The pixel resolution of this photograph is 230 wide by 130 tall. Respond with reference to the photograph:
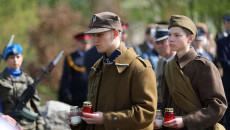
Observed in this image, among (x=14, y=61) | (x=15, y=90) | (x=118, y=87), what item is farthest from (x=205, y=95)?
(x=14, y=61)

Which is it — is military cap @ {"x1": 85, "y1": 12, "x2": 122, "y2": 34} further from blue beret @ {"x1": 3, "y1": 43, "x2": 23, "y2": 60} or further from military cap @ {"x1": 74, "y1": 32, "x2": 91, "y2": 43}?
military cap @ {"x1": 74, "y1": 32, "x2": 91, "y2": 43}

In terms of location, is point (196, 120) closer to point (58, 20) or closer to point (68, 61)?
point (68, 61)

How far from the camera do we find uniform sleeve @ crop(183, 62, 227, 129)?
12.8ft

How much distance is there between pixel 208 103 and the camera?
3955mm

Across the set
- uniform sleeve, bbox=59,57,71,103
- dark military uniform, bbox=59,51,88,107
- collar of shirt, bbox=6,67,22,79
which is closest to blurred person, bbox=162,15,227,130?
collar of shirt, bbox=6,67,22,79

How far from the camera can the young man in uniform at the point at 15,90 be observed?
574 centimetres

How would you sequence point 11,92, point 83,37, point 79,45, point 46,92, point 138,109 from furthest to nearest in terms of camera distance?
point 46,92, point 79,45, point 83,37, point 11,92, point 138,109

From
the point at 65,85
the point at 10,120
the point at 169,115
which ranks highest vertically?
the point at 169,115

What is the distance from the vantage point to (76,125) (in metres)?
3.85

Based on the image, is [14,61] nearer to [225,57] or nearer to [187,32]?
[187,32]

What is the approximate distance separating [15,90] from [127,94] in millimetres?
2675

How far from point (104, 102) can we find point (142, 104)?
0.40 m

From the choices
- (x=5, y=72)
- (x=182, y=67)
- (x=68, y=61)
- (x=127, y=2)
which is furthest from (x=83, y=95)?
(x=127, y=2)

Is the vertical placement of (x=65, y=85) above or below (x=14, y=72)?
below
